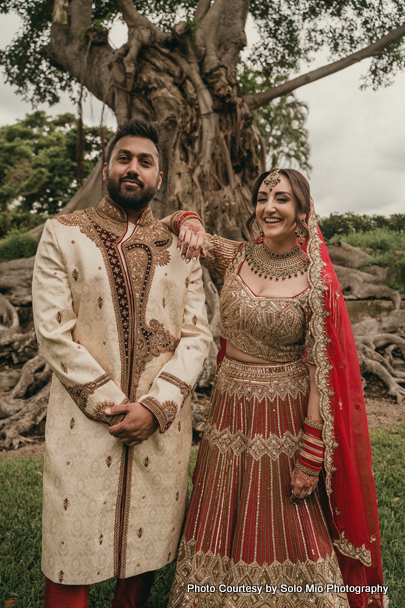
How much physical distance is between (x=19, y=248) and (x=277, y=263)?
706cm

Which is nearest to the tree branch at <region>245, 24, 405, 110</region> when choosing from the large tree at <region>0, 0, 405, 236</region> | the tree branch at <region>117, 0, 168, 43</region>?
the large tree at <region>0, 0, 405, 236</region>

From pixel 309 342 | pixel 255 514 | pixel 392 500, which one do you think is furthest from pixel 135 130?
pixel 392 500

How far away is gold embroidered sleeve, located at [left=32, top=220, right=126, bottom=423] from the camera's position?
1.67 m

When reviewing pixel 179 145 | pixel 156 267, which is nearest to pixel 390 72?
pixel 179 145

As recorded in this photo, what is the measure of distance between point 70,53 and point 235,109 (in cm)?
243

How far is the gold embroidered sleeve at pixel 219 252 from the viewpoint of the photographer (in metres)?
2.24

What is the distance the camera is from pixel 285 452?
191cm

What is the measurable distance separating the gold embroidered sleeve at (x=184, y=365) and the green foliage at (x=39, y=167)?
11887mm

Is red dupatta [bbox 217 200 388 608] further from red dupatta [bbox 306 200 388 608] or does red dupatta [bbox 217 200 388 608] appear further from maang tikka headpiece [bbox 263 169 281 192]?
maang tikka headpiece [bbox 263 169 281 192]

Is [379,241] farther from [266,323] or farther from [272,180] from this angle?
[266,323]

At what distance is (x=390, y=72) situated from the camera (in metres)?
7.17

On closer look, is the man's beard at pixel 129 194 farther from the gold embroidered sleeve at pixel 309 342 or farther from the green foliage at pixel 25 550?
the green foliage at pixel 25 550

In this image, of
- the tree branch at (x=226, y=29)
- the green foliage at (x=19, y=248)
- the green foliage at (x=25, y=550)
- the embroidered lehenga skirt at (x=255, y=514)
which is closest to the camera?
the embroidered lehenga skirt at (x=255, y=514)

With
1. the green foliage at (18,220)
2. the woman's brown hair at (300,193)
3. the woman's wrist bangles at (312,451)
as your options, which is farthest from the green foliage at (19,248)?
the woman's wrist bangles at (312,451)
